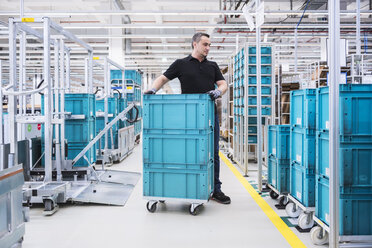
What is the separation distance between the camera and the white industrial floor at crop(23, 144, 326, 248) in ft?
10.4

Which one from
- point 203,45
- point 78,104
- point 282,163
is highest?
point 203,45

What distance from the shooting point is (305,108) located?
137 inches

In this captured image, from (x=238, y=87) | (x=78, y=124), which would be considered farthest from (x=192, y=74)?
(x=238, y=87)

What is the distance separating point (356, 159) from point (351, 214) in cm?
50

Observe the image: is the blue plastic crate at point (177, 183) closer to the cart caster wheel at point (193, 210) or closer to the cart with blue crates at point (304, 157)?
the cart caster wheel at point (193, 210)

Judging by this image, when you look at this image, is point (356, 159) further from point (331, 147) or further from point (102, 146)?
point (102, 146)

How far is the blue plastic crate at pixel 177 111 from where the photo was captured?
3961 millimetres

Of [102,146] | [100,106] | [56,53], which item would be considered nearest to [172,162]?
[56,53]

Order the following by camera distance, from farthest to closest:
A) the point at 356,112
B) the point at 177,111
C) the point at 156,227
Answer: the point at 177,111, the point at 156,227, the point at 356,112

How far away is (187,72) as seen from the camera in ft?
14.3

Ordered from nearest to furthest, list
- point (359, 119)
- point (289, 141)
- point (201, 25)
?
point (359, 119) → point (289, 141) → point (201, 25)

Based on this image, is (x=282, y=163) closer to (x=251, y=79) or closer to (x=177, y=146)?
(x=177, y=146)

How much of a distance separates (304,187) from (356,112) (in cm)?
104

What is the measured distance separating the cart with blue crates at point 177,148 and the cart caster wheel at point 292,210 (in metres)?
1.00
